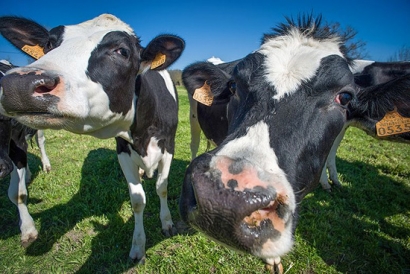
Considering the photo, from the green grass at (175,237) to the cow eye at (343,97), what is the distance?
6.77 ft

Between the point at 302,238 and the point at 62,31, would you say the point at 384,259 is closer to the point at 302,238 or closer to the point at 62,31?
the point at 302,238

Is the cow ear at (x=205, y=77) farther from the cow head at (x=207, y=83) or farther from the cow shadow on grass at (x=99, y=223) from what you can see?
the cow shadow on grass at (x=99, y=223)

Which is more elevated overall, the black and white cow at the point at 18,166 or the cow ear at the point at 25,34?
the cow ear at the point at 25,34

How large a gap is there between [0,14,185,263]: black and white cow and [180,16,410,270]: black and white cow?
1.24m

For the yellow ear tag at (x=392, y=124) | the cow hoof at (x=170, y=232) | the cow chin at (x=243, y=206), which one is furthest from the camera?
the cow hoof at (x=170, y=232)

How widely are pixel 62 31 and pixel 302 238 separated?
388 cm

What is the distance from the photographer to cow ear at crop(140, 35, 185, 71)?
285 centimetres

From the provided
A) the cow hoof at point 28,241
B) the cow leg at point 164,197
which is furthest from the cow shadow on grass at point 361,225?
the cow hoof at point 28,241

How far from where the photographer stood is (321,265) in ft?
9.48

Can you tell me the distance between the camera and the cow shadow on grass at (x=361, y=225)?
2992mm

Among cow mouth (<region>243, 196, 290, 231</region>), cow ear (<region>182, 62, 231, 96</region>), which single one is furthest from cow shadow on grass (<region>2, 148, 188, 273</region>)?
cow mouth (<region>243, 196, 290, 231</region>)

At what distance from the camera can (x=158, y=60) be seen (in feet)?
9.80

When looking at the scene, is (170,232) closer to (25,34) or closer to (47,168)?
(25,34)

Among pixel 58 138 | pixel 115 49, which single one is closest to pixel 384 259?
pixel 115 49
